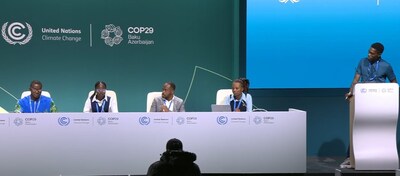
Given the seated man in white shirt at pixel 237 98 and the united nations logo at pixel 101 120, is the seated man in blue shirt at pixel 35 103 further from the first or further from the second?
the seated man in white shirt at pixel 237 98

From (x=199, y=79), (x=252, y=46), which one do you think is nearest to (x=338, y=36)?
(x=252, y=46)

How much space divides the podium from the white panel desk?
0.61 m

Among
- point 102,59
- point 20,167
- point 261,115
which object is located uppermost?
point 102,59

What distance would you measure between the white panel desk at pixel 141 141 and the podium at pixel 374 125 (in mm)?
605

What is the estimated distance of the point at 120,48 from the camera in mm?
9312

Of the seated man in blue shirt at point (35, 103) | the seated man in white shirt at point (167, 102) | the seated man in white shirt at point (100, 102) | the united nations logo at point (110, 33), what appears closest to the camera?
the seated man in blue shirt at point (35, 103)

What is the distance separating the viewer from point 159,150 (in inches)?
272

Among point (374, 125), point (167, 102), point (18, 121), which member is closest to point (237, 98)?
point (167, 102)

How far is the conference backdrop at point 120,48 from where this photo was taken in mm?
9117

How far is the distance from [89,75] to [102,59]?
0.31 m

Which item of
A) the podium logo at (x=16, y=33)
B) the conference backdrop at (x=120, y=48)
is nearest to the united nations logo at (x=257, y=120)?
the conference backdrop at (x=120, y=48)

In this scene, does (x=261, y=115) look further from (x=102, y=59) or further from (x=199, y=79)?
(x=102, y=59)

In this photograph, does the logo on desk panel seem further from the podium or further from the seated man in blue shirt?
the podium

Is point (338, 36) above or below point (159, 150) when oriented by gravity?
above
